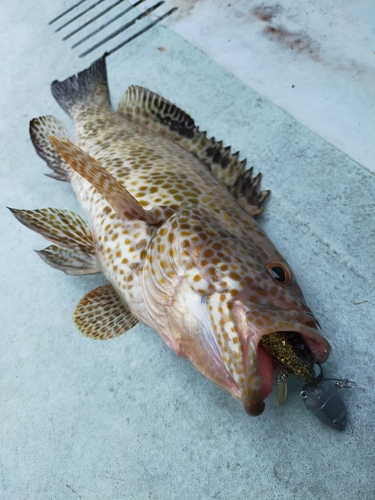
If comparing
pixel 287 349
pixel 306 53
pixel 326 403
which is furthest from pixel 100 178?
pixel 306 53

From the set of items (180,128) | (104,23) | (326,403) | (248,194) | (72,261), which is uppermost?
(104,23)

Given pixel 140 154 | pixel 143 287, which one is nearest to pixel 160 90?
pixel 140 154

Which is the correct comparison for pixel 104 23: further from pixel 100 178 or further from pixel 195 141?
pixel 100 178

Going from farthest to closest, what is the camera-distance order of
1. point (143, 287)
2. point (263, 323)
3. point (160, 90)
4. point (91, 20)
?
point (91, 20), point (160, 90), point (143, 287), point (263, 323)

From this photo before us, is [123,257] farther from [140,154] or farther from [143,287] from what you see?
[140,154]

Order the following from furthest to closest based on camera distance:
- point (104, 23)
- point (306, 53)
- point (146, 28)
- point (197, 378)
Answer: point (104, 23) < point (146, 28) < point (306, 53) < point (197, 378)

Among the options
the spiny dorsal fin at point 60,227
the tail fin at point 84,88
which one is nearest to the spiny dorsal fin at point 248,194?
the spiny dorsal fin at point 60,227
